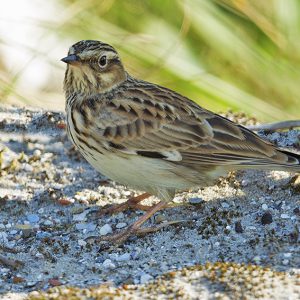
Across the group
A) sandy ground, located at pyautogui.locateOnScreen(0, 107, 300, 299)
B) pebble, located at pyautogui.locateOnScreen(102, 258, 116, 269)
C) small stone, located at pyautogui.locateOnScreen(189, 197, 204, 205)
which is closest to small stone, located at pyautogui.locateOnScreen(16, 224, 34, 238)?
sandy ground, located at pyautogui.locateOnScreen(0, 107, 300, 299)

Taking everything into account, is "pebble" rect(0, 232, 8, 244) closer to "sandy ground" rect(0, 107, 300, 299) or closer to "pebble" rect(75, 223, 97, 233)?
"sandy ground" rect(0, 107, 300, 299)

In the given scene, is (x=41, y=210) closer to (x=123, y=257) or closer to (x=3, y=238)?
(x=3, y=238)

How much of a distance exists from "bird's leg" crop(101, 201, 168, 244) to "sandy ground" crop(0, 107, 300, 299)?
0.26ft

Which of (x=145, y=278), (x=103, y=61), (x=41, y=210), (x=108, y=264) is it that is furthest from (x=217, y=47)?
(x=145, y=278)

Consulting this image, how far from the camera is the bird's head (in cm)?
773

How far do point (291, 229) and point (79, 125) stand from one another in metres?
1.99

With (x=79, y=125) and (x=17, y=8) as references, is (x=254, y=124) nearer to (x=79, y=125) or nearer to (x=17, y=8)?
(x=79, y=125)

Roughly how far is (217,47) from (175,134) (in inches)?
159

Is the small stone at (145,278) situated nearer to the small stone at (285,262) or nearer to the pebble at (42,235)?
the small stone at (285,262)

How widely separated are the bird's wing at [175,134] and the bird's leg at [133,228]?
1.60ft

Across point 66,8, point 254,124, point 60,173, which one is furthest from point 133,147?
point 66,8

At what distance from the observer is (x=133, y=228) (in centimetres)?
742

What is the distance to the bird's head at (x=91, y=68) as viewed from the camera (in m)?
7.73

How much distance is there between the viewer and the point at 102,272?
6.80m
